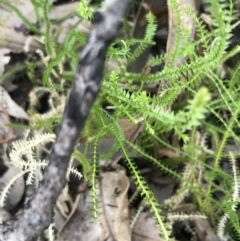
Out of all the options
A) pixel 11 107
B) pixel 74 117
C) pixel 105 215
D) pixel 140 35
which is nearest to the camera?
pixel 74 117

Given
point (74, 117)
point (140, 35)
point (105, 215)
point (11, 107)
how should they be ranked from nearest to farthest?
point (74, 117)
point (105, 215)
point (11, 107)
point (140, 35)

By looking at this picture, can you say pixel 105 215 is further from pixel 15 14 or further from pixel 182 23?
pixel 15 14

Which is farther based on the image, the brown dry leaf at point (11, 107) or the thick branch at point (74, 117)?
the brown dry leaf at point (11, 107)

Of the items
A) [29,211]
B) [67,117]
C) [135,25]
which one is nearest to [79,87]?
[67,117]

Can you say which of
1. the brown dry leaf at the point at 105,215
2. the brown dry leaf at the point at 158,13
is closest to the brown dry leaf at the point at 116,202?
the brown dry leaf at the point at 105,215

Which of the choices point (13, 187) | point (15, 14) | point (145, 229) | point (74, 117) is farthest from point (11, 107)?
point (74, 117)

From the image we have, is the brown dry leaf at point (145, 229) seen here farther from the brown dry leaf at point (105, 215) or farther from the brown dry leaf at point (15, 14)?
the brown dry leaf at point (15, 14)

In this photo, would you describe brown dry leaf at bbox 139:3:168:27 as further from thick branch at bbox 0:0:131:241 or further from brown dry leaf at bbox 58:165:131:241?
thick branch at bbox 0:0:131:241
